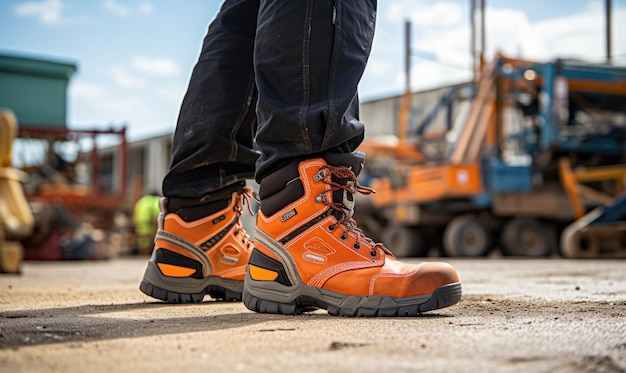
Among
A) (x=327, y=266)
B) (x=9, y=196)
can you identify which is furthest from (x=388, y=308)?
(x=9, y=196)

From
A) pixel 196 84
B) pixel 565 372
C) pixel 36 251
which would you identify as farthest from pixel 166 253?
Answer: pixel 36 251

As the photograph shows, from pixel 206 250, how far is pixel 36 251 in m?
A: 6.50

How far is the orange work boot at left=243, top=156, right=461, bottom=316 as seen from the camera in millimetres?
1488

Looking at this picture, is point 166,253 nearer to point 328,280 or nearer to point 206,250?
point 206,250

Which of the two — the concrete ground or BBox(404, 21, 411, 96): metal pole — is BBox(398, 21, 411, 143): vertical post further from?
the concrete ground

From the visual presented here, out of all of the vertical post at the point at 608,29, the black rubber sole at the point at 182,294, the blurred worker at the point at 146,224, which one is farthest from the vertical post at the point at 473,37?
the black rubber sole at the point at 182,294

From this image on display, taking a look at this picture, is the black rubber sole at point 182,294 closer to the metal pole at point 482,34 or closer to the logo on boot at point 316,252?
the logo on boot at point 316,252

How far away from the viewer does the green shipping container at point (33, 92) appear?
1224cm

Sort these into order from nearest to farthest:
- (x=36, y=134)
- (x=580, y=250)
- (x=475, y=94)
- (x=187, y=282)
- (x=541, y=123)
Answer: (x=187, y=282), (x=580, y=250), (x=541, y=123), (x=475, y=94), (x=36, y=134)

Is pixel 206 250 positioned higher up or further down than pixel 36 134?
further down

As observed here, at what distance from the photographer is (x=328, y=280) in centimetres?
154

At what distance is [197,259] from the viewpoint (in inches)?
75.0

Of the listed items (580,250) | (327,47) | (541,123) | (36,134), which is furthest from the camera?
(36,134)

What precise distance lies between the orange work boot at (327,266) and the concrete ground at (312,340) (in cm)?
5
